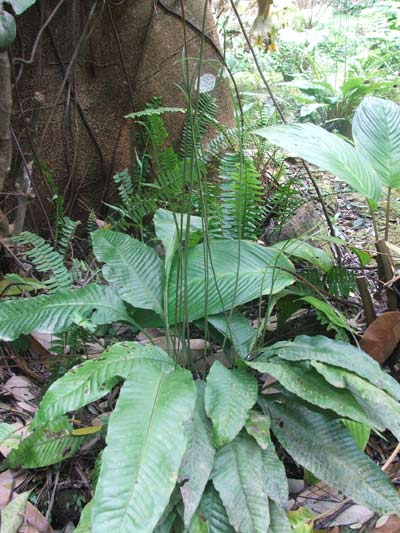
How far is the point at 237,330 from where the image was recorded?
1452mm

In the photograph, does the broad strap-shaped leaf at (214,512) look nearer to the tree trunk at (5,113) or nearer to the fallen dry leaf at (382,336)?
the fallen dry leaf at (382,336)

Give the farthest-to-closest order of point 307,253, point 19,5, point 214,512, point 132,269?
point 307,253
point 132,269
point 19,5
point 214,512

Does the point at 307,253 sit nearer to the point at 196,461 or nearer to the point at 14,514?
the point at 196,461

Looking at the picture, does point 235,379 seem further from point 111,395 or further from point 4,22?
point 4,22

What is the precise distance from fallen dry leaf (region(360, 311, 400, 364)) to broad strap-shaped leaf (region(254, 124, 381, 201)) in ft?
1.13

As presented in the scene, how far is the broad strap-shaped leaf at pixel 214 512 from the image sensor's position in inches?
41.5

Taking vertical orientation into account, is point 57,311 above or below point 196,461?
above

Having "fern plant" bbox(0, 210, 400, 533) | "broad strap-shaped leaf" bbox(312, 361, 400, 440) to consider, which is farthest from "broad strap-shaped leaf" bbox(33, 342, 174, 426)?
"broad strap-shaped leaf" bbox(312, 361, 400, 440)

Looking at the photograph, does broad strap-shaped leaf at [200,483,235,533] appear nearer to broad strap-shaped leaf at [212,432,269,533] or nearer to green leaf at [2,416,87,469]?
broad strap-shaped leaf at [212,432,269,533]

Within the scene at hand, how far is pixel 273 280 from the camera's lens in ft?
4.58

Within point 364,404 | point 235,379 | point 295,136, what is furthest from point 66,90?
point 364,404

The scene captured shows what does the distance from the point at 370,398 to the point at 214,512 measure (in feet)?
1.27

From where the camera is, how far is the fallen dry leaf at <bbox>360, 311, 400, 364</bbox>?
1430mm

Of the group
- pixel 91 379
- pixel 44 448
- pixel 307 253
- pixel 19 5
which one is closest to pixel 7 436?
pixel 44 448
